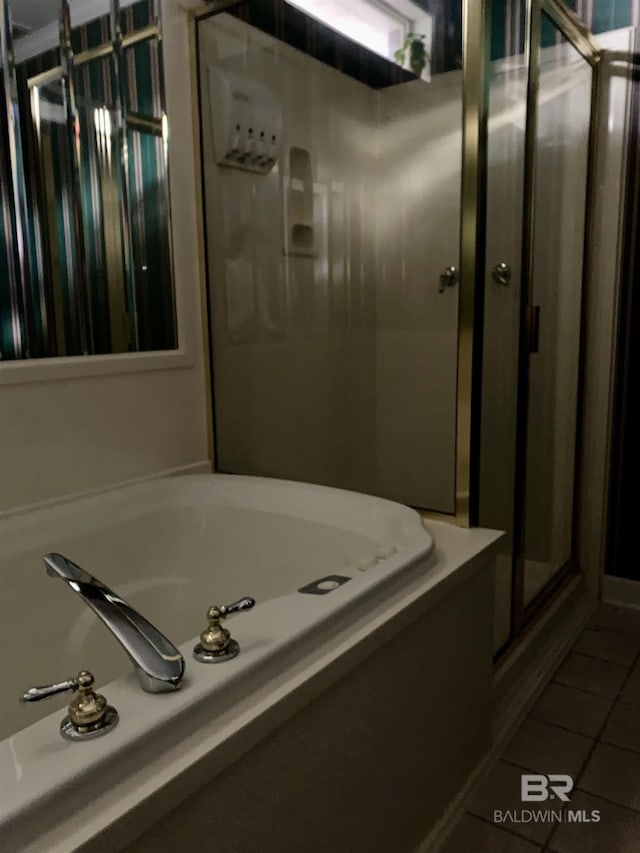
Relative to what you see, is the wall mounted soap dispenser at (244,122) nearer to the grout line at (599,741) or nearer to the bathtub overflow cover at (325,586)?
the bathtub overflow cover at (325,586)

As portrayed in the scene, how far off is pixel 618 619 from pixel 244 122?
6.46 ft

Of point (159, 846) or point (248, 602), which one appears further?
point (248, 602)

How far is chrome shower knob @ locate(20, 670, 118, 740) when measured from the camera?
0.66 meters

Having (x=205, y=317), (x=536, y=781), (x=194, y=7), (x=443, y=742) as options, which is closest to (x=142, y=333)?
(x=205, y=317)

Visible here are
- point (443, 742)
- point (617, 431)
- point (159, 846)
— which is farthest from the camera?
point (617, 431)

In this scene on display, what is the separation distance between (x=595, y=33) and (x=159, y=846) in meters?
2.40

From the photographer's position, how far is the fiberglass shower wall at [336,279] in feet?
6.08

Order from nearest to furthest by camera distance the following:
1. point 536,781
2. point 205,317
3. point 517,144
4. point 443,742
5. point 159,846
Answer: point 159,846 → point 443,742 → point 536,781 → point 517,144 → point 205,317

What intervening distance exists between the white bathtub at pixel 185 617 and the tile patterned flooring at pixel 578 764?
52 cm

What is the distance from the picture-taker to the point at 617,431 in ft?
7.22

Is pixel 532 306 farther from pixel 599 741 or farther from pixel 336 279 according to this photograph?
pixel 599 741

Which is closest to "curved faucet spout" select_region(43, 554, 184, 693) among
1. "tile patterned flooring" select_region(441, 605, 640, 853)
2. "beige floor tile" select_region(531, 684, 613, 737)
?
"tile patterned flooring" select_region(441, 605, 640, 853)

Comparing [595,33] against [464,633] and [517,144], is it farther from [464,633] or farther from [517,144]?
[464,633]

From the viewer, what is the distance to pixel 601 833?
127cm
